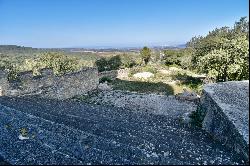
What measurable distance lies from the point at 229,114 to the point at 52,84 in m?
16.2

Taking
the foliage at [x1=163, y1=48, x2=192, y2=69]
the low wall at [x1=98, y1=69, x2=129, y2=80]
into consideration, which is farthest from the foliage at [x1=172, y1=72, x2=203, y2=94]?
the foliage at [x1=163, y1=48, x2=192, y2=69]

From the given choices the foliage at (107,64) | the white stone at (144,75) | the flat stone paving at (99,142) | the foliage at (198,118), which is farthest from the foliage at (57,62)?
the foliage at (198,118)

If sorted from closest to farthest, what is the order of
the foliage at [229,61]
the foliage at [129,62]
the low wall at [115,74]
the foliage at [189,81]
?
the foliage at [229,61], the foliage at [189,81], the low wall at [115,74], the foliage at [129,62]

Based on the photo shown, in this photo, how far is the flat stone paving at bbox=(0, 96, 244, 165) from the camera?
946 centimetres

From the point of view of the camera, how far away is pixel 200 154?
969 centimetres

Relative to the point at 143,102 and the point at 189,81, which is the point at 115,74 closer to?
the point at 189,81

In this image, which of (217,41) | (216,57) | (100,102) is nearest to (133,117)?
(100,102)

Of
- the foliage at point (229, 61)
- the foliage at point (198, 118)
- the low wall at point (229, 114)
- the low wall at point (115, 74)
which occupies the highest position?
the foliage at point (229, 61)

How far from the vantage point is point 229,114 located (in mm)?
11922

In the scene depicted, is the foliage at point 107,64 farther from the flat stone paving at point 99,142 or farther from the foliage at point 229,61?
the flat stone paving at point 99,142

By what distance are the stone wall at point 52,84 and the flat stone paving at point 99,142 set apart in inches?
222

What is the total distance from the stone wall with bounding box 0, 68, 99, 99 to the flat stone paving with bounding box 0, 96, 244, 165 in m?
5.63

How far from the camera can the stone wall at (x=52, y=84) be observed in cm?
2213

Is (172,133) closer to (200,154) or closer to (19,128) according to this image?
(200,154)
